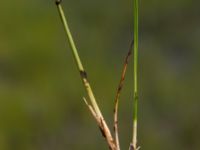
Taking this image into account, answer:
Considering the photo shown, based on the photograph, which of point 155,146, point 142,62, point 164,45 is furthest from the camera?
point 164,45

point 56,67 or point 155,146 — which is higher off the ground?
point 56,67

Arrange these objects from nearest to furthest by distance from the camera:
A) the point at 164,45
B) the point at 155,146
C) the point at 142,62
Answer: the point at 155,146 → the point at 142,62 → the point at 164,45

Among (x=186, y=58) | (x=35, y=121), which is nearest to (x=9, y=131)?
(x=35, y=121)

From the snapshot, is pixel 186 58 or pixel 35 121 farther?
pixel 186 58

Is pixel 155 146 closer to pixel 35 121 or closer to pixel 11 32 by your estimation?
pixel 35 121

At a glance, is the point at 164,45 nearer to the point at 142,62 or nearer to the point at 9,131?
the point at 142,62

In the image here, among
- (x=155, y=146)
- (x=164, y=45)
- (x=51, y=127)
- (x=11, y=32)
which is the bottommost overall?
(x=155, y=146)
